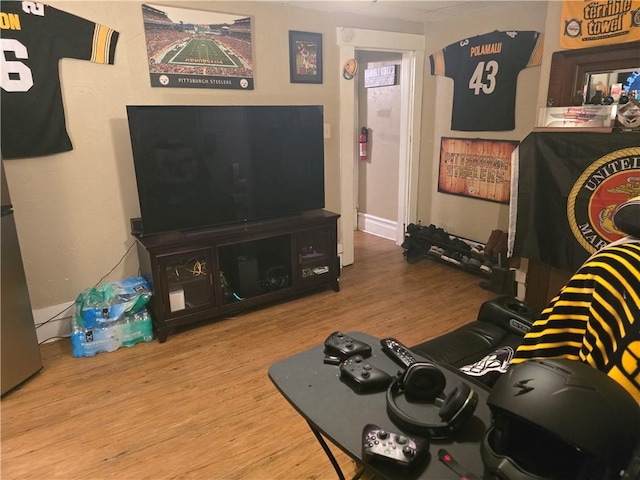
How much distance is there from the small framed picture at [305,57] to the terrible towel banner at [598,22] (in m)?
1.87

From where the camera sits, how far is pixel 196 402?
2324 mm

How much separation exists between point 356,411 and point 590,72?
291cm

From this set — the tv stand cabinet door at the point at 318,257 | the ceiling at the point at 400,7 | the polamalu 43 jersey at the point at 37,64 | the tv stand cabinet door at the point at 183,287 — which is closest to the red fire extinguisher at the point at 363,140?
the ceiling at the point at 400,7

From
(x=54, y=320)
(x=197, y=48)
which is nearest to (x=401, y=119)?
(x=197, y=48)

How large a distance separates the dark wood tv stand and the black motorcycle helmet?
2.44 meters

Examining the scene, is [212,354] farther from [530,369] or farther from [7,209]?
[530,369]

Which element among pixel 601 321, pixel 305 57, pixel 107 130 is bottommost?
pixel 601 321

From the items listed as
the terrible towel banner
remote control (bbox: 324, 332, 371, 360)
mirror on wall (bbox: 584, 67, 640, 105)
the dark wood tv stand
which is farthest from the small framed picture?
remote control (bbox: 324, 332, 371, 360)

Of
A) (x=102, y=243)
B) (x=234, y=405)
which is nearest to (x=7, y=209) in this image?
(x=102, y=243)

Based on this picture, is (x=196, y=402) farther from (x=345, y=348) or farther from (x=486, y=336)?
(x=486, y=336)

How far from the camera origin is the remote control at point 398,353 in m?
1.20

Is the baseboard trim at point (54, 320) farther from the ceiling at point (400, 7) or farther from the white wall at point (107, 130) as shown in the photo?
the ceiling at point (400, 7)

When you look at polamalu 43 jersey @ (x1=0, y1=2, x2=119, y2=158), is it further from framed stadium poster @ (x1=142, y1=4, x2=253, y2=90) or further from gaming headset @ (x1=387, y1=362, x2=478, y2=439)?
gaming headset @ (x1=387, y1=362, x2=478, y2=439)

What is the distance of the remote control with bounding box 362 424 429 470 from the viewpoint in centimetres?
84
